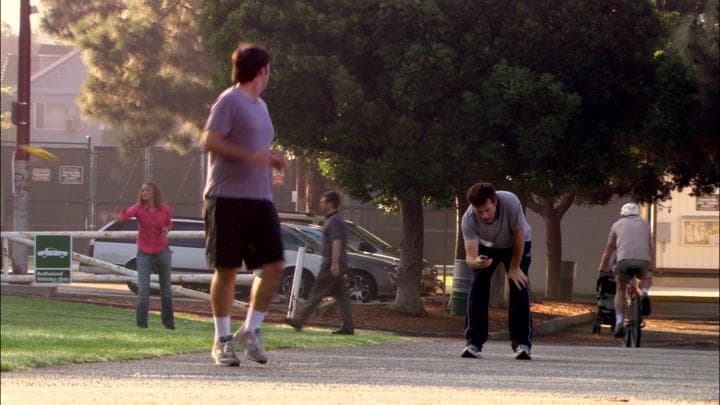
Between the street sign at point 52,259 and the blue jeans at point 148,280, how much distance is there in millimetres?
3523

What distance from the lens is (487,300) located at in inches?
440

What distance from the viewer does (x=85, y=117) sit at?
112 ft

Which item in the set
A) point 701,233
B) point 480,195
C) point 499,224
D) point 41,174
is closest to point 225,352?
point 480,195

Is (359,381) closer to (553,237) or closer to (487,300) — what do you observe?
(487,300)

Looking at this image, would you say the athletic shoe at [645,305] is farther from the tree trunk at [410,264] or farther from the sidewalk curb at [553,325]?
the tree trunk at [410,264]

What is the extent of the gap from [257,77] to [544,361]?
412 centimetres

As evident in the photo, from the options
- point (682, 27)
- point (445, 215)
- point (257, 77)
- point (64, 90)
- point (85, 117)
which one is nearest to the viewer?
point (257, 77)

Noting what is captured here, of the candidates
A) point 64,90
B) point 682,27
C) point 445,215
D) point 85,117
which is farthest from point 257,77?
point 64,90

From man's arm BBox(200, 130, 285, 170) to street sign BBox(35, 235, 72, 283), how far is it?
39.4ft

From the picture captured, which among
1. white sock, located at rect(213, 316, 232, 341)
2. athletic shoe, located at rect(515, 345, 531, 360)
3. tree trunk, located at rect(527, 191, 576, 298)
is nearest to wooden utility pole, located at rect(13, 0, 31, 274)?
tree trunk, located at rect(527, 191, 576, 298)

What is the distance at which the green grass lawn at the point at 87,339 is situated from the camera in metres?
9.16

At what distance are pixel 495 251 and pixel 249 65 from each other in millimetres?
3476

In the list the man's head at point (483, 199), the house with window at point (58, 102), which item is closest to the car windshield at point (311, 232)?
the man's head at point (483, 199)

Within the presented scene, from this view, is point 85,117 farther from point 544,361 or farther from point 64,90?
point 64,90
